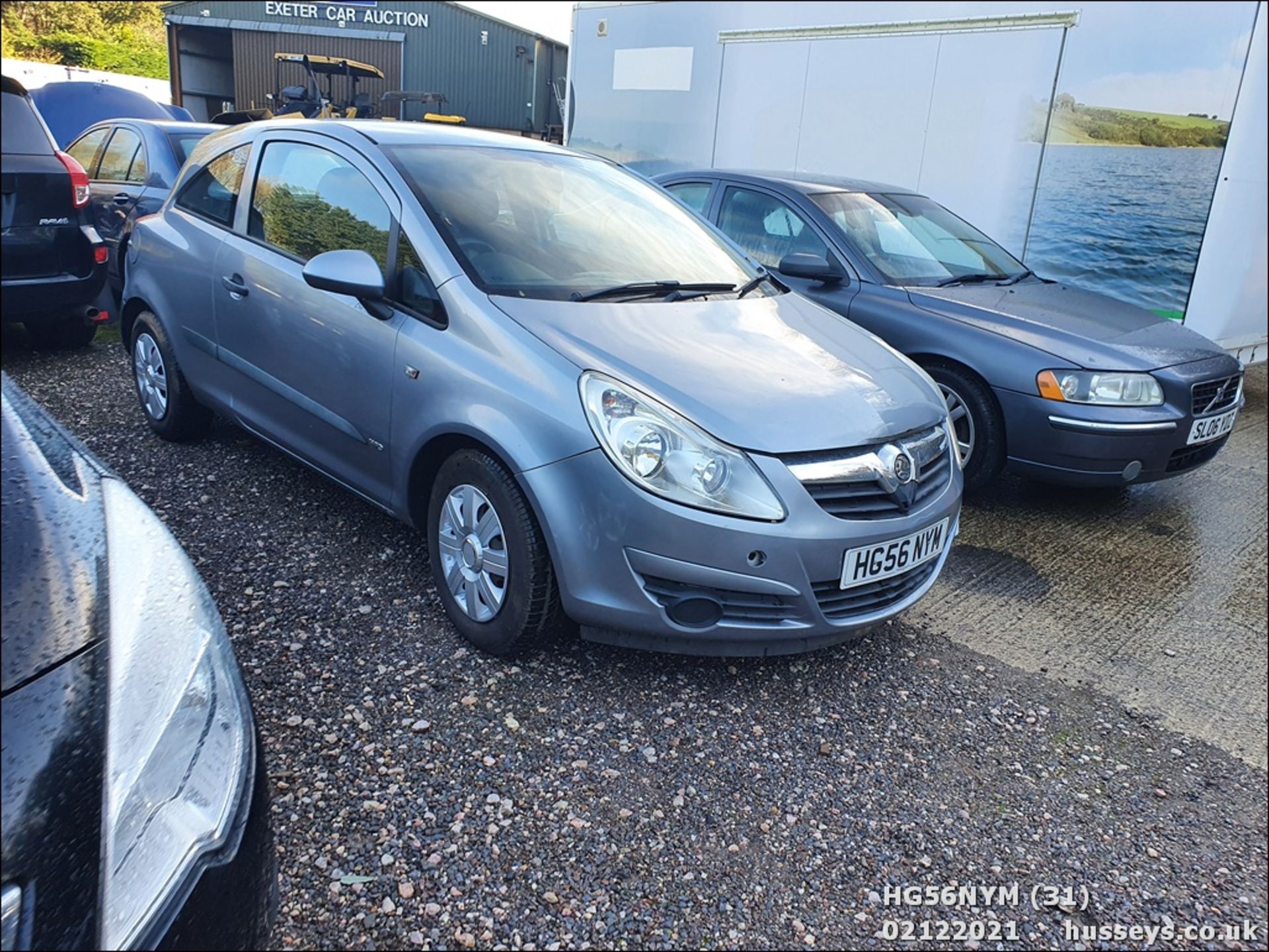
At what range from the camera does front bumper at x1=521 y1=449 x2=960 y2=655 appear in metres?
2.50

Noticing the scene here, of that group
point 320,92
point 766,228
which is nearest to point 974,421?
point 766,228

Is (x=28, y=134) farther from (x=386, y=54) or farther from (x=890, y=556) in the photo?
(x=386, y=54)

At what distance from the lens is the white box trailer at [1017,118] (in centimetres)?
638

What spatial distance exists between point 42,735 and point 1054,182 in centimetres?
756

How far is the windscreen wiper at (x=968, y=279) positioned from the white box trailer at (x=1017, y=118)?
70.4 inches

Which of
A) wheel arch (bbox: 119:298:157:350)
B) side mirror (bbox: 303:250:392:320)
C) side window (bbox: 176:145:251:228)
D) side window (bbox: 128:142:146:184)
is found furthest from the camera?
side window (bbox: 128:142:146:184)

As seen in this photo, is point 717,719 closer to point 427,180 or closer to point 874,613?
point 874,613

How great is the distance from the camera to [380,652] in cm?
290

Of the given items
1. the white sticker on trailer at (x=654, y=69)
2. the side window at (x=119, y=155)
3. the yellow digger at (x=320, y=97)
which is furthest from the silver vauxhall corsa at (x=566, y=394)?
the yellow digger at (x=320, y=97)

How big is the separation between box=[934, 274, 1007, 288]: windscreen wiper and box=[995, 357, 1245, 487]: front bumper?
0.89m

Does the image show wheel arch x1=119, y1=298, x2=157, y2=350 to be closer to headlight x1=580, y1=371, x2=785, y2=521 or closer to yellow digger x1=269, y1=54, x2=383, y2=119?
headlight x1=580, y1=371, x2=785, y2=521

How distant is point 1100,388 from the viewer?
427 centimetres

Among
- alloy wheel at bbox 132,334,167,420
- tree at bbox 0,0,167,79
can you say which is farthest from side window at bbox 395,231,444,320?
alloy wheel at bbox 132,334,167,420

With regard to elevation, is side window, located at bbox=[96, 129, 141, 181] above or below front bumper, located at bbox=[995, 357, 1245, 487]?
above
